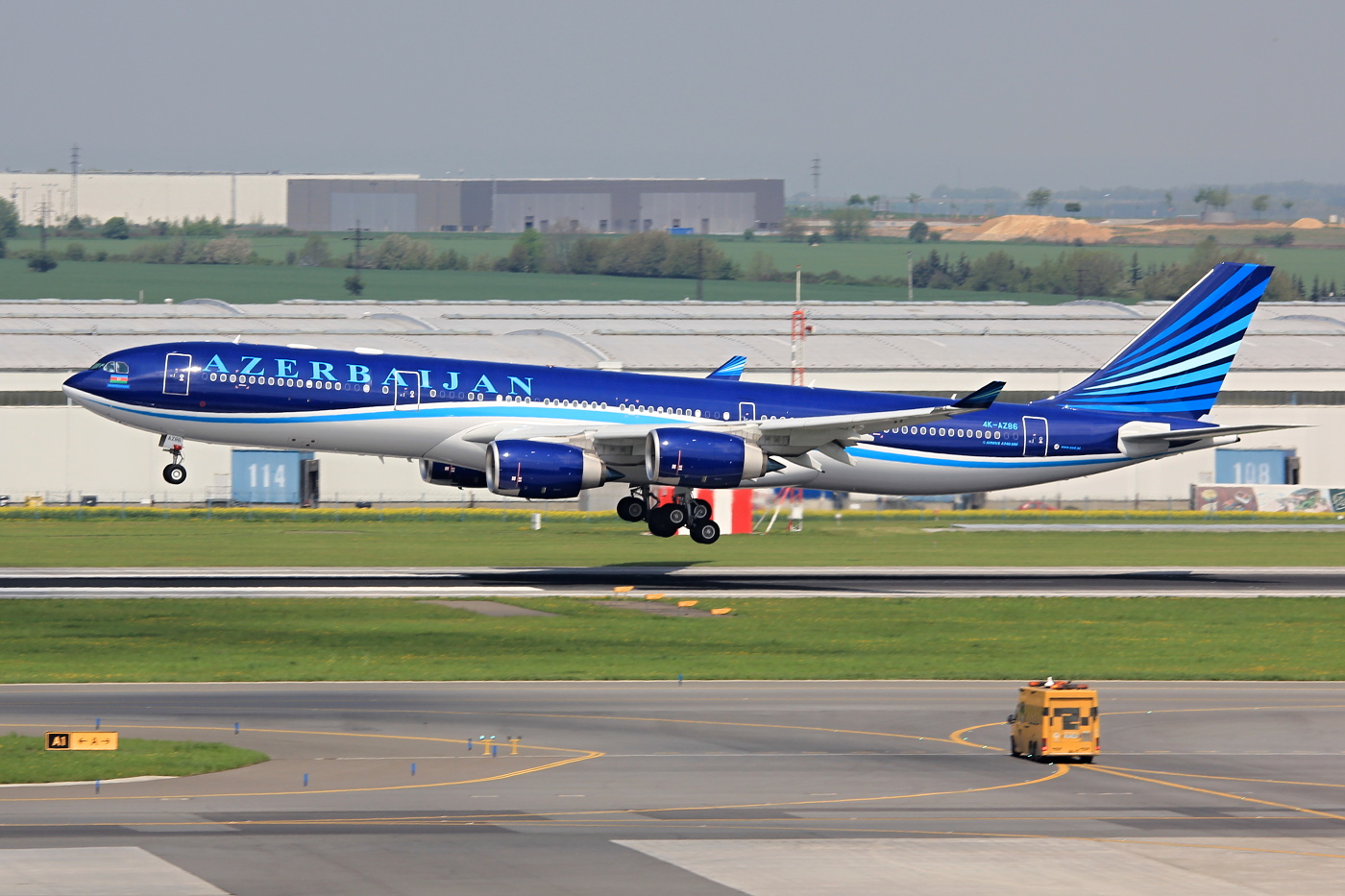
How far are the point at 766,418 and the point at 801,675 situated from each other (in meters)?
19.4

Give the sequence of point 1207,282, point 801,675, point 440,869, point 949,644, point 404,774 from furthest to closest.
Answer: point 1207,282, point 949,644, point 801,675, point 404,774, point 440,869

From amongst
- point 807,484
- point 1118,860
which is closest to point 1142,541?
point 807,484

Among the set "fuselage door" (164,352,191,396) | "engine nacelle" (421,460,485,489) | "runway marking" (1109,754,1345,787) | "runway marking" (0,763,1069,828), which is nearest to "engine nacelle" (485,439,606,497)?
"engine nacelle" (421,460,485,489)

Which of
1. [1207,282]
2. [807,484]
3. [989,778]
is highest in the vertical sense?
[1207,282]

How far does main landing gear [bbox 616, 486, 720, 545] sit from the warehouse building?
41.6m

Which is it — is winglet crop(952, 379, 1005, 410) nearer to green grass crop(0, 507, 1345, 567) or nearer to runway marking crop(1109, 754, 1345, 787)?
green grass crop(0, 507, 1345, 567)

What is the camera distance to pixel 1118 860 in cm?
2180

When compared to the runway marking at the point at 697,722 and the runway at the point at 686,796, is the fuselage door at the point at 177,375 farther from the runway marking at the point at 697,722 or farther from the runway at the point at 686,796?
the runway marking at the point at 697,722

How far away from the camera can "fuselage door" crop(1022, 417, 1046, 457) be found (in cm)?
6181

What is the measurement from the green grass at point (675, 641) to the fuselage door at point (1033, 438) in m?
8.81

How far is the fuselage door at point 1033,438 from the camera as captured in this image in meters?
61.8

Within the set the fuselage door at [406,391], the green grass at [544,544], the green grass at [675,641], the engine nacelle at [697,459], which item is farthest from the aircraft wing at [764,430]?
the green grass at [544,544]

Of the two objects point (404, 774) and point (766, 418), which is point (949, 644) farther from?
point (404, 774)

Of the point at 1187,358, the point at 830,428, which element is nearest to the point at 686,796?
the point at 830,428
